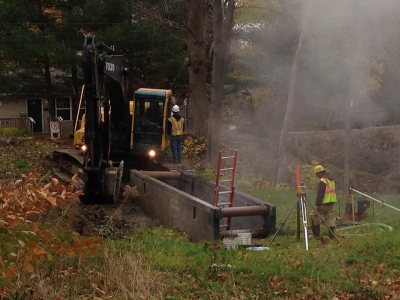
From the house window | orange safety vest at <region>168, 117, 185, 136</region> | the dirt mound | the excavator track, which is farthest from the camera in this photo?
the house window

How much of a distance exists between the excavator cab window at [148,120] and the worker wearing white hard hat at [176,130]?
328 millimetres

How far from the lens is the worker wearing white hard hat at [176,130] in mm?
17609

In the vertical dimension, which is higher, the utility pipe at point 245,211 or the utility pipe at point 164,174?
the utility pipe at point 164,174

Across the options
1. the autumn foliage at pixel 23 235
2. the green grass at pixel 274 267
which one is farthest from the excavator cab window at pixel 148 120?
the autumn foliage at pixel 23 235

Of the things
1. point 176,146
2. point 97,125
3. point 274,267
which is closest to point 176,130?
point 176,146

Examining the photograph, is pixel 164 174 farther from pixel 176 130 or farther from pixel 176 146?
pixel 176 146

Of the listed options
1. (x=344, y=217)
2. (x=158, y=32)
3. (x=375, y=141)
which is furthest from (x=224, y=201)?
(x=158, y=32)

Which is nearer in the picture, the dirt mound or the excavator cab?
the dirt mound

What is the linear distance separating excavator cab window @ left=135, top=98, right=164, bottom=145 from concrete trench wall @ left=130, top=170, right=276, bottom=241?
6.81ft

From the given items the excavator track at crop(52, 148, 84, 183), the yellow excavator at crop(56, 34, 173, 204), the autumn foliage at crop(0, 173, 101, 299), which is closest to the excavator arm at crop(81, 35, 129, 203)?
the yellow excavator at crop(56, 34, 173, 204)

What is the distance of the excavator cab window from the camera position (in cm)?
1725

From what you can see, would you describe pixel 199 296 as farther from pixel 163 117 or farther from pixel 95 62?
pixel 163 117

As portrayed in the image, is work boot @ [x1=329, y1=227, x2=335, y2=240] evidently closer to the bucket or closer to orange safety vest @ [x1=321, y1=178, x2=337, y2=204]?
orange safety vest @ [x1=321, y1=178, x2=337, y2=204]

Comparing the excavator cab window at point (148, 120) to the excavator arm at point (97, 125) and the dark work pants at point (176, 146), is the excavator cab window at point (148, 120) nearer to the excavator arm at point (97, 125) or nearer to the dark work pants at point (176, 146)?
the dark work pants at point (176, 146)
